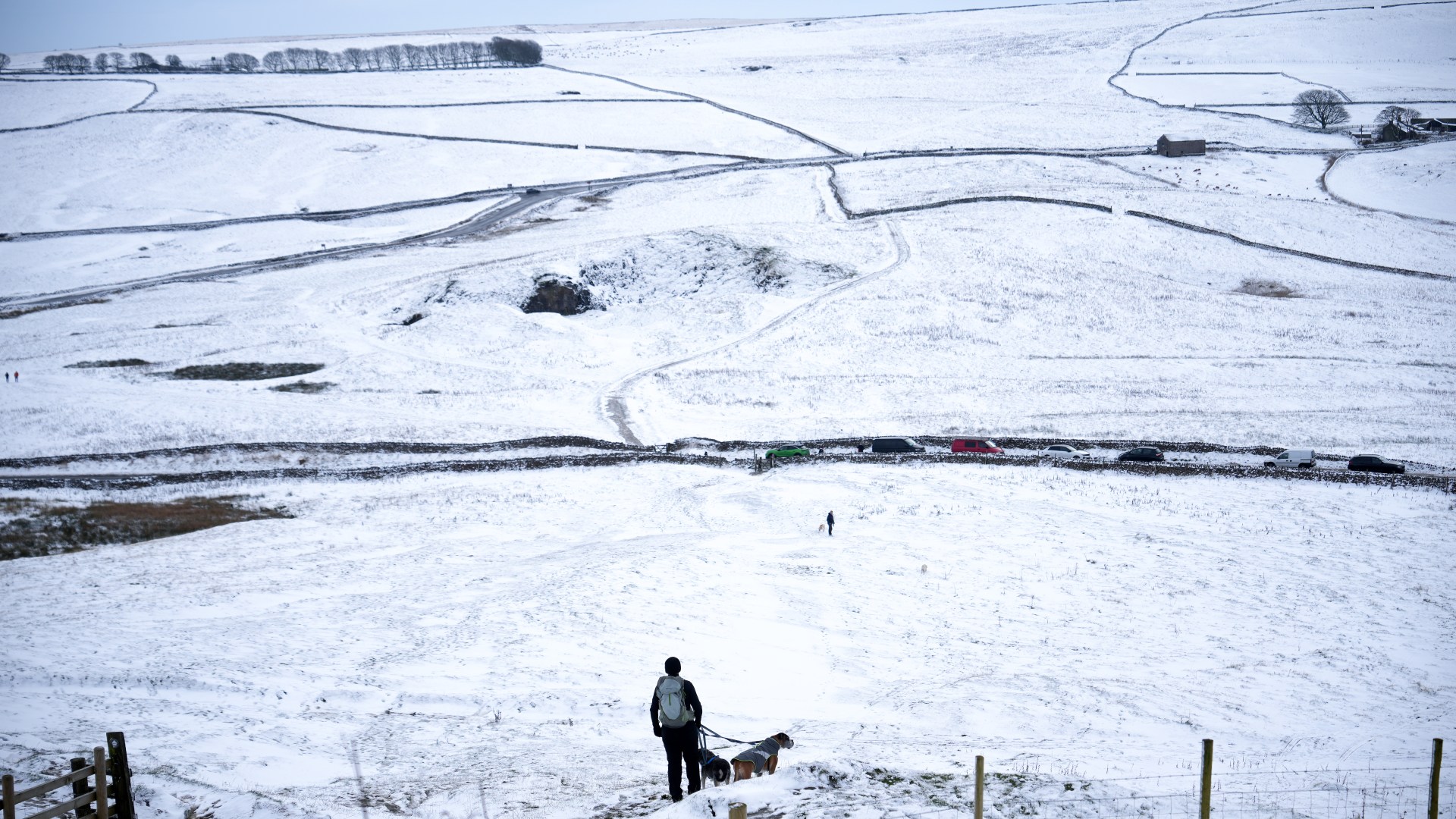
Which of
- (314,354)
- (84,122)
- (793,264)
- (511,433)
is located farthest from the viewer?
(84,122)

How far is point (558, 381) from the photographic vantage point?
48000mm

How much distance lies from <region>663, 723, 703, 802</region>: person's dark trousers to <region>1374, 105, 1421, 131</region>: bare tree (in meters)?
121

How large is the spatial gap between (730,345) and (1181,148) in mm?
63992

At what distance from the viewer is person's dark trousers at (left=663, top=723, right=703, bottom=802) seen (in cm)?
1085

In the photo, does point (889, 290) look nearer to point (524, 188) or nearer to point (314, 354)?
point (314, 354)

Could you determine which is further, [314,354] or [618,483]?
[314,354]

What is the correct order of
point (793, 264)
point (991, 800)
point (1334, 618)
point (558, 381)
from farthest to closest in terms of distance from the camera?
point (793, 264)
point (558, 381)
point (1334, 618)
point (991, 800)

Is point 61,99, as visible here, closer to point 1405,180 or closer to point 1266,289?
point 1266,289

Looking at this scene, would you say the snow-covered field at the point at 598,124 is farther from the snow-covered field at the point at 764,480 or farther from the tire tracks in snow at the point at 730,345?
the tire tracks in snow at the point at 730,345

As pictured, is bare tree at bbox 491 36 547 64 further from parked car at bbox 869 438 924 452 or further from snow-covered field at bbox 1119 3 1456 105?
parked car at bbox 869 438 924 452

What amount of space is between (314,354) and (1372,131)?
109395mm

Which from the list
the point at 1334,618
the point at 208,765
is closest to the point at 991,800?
the point at 208,765

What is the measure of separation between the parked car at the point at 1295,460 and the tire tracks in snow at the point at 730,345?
2187cm

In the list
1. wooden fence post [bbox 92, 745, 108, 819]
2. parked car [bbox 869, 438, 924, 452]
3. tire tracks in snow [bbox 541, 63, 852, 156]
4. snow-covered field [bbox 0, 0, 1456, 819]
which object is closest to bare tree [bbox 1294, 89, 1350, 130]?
snow-covered field [bbox 0, 0, 1456, 819]
